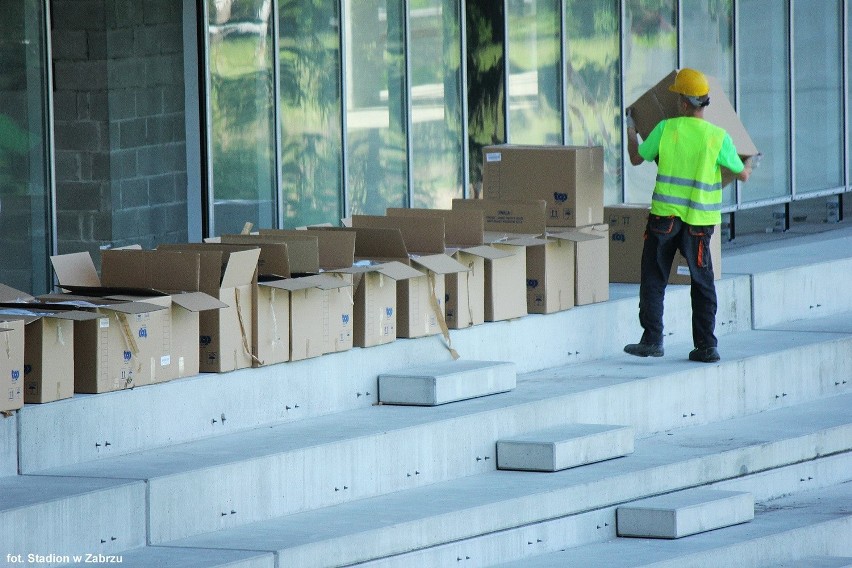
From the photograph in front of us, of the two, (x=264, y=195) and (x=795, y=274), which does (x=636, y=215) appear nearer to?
(x=795, y=274)

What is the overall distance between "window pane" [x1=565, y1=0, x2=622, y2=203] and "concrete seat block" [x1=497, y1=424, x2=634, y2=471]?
16.9 ft

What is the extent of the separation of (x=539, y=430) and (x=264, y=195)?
336cm

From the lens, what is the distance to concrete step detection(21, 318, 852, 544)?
667cm

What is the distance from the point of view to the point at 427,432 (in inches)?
298

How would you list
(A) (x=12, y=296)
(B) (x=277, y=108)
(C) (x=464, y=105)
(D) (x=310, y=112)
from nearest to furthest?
1. (A) (x=12, y=296)
2. (B) (x=277, y=108)
3. (D) (x=310, y=112)
4. (C) (x=464, y=105)

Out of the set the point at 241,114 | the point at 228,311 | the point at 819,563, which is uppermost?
the point at 241,114

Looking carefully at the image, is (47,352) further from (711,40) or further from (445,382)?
(711,40)

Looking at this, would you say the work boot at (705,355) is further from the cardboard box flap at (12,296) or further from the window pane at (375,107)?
the cardboard box flap at (12,296)

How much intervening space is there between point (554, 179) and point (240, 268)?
2.74 m

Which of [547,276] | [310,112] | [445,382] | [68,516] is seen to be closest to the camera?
[68,516]

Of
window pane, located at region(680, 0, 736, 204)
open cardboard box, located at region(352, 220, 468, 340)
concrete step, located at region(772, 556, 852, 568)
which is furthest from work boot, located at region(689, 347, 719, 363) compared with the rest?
window pane, located at region(680, 0, 736, 204)

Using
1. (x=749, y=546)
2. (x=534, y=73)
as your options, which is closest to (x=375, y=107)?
(x=534, y=73)

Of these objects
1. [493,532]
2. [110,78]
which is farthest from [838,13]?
[493,532]

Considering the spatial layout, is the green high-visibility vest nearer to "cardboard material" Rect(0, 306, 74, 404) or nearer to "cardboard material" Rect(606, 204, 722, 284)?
"cardboard material" Rect(606, 204, 722, 284)
